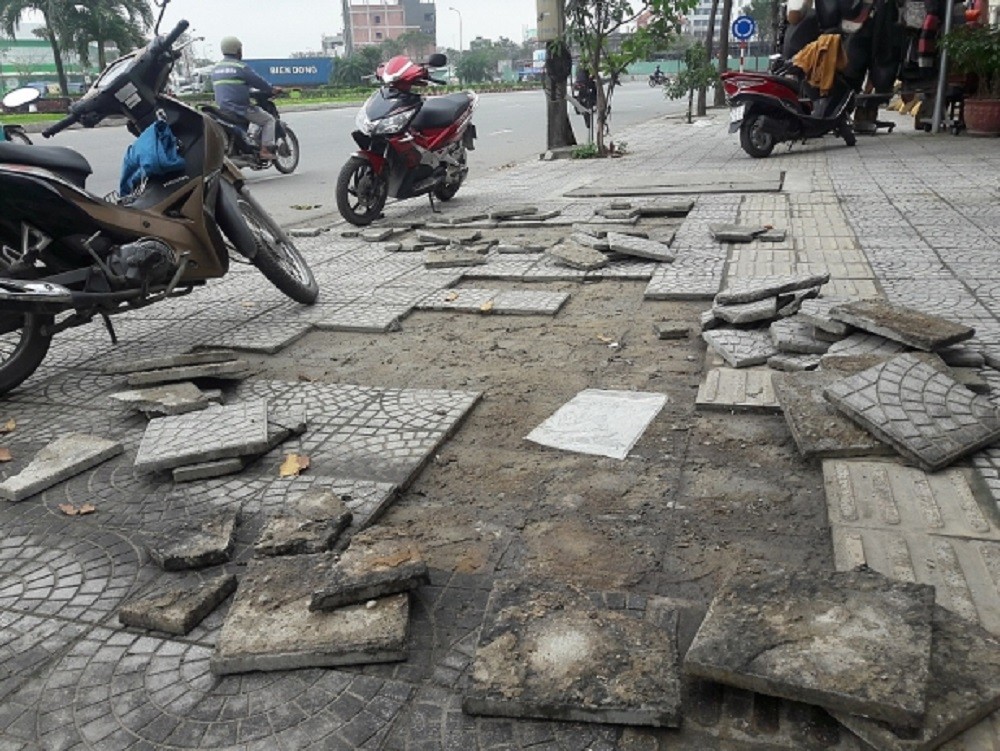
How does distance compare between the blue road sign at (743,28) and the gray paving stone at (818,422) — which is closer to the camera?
the gray paving stone at (818,422)

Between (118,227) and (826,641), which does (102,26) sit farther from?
(826,641)

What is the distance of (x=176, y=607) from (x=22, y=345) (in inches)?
89.8

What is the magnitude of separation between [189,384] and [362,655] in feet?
6.90

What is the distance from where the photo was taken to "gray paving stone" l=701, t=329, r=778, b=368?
3.75 metres

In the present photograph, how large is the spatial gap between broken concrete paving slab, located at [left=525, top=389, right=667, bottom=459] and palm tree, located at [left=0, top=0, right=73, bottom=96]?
39708 mm

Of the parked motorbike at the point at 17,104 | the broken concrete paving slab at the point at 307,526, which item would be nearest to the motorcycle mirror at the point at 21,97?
the parked motorbike at the point at 17,104

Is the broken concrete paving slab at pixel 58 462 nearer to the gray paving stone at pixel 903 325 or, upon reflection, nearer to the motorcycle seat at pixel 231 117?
the gray paving stone at pixel 903 325

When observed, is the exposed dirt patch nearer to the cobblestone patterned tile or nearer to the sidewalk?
the sidewalk

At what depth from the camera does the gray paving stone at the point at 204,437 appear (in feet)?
9.61

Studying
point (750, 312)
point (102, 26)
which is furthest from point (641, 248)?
point (102, 26)

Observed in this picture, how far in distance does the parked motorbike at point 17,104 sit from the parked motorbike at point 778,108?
31.9 ft

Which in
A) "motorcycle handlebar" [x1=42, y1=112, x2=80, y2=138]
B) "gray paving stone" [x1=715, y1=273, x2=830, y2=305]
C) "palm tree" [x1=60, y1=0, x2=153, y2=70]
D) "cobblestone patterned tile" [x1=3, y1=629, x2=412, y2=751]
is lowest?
"cobblestone patterned tile" [x1=3, y1=629, x2=412, y2=751]

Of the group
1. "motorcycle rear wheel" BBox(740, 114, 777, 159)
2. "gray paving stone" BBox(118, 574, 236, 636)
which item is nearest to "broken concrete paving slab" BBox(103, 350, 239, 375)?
"gray paving stone" BBox(118, 574, 236, 636)

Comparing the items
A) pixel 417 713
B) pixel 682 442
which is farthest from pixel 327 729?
pixel 682 442
